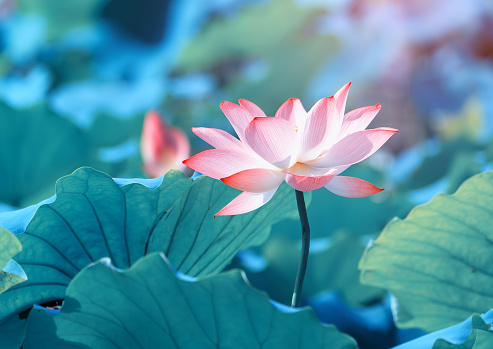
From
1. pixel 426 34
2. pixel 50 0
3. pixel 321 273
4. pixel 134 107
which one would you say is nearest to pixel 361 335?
pixel 321 273

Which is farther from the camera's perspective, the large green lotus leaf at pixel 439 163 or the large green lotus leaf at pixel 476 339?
the large green lotus leaf at pixel 439 163

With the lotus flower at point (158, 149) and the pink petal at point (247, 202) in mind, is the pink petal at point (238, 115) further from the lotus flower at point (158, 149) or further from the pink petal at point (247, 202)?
the lotus flower at point (158, 149)

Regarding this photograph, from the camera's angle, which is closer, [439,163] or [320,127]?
[320,127]

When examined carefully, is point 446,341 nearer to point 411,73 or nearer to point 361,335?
point 361,335

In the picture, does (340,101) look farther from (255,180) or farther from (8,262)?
(8,262)

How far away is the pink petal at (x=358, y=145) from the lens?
0.93 ft

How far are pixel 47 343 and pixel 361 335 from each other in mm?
302

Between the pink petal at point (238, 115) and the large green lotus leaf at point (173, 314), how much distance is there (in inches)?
3.0

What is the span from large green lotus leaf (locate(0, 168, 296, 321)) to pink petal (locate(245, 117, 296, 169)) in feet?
0.25

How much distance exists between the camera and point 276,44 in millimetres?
1508

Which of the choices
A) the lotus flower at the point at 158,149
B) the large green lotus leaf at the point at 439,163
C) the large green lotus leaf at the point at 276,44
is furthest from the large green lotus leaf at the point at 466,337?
the large green lotus leaf at the point at 276,44

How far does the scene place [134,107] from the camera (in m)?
1.28

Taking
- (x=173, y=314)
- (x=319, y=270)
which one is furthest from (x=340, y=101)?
(x=319, y=270)

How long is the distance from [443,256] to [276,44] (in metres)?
1.19
